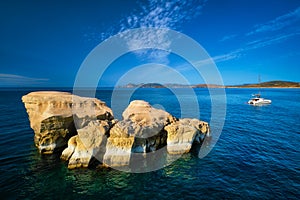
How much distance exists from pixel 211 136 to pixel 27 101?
86.2 feet

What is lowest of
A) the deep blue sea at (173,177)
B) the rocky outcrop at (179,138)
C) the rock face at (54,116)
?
the deep blue sea at (173,177)

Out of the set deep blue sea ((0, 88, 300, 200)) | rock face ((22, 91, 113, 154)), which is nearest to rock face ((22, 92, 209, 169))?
rock face ((22, 91, 113, 154))

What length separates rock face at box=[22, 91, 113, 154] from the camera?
20.7m

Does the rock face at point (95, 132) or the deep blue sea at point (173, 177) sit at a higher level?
the rock face at point (95, 132)

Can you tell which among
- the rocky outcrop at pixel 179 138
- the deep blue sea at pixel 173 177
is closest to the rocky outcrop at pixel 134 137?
the rocky outcrop at pixel 179 138

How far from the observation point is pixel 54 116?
20422 millimetres

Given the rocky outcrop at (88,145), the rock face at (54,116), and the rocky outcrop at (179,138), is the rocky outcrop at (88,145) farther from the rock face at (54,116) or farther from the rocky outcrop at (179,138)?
the rocky outcrop at (179,138)

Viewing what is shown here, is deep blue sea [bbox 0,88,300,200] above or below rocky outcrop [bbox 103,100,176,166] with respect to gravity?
below

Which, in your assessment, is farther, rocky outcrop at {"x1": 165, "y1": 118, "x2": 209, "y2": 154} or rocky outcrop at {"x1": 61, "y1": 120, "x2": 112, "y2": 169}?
rocky outcrop at {"x1": 165, "y1": 118, "x2": 209, "y2": 154}

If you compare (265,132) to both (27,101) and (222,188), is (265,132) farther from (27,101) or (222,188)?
(27,101)

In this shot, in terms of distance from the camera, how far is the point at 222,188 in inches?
592

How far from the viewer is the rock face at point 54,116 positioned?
2073cm

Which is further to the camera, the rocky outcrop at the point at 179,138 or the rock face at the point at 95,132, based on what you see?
the rocky outcrop at the point at 179,138

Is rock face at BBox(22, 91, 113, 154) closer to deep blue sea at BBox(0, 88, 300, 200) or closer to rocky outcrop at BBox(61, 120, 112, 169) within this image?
deep blue sea at BBox(0, 88, 300, 200)
